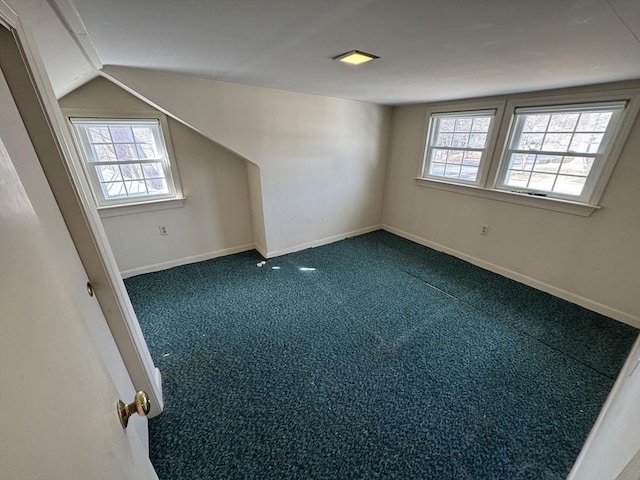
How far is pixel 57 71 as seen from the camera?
1608 mm

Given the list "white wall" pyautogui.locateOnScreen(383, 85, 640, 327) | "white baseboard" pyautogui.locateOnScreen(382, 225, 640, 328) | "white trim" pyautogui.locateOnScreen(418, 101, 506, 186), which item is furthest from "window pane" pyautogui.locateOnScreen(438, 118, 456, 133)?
"white baseboard" pyautogui.locateOnScreen(382, 225, 640, 328)

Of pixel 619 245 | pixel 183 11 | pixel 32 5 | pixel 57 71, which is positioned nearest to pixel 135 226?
pixel 57 71

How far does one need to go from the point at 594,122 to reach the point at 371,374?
2.85 m

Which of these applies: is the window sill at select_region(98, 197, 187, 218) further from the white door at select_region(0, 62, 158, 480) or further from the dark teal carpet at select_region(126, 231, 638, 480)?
the white door at select_region(0, 62, 158, 480)

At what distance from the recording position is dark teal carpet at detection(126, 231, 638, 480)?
52.6 inches

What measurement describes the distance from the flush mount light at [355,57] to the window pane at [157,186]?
2.31m

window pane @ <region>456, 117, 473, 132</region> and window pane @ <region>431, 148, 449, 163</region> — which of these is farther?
window pane @ <region>431, 148, 449, 163</region>

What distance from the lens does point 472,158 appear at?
3.15 meters

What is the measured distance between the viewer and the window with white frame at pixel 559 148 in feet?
7.28

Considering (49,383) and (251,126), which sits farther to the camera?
(251,126)

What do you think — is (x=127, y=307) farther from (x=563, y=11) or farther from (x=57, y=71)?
(x=563, y=11)

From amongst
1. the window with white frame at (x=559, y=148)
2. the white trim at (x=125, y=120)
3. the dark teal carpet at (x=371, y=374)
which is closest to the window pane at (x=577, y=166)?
the window with white frame at (x=559, y=148)

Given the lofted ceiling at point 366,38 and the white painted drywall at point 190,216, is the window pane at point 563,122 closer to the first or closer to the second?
the lofted ceiling at point 366,38

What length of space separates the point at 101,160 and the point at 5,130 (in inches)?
85.8
